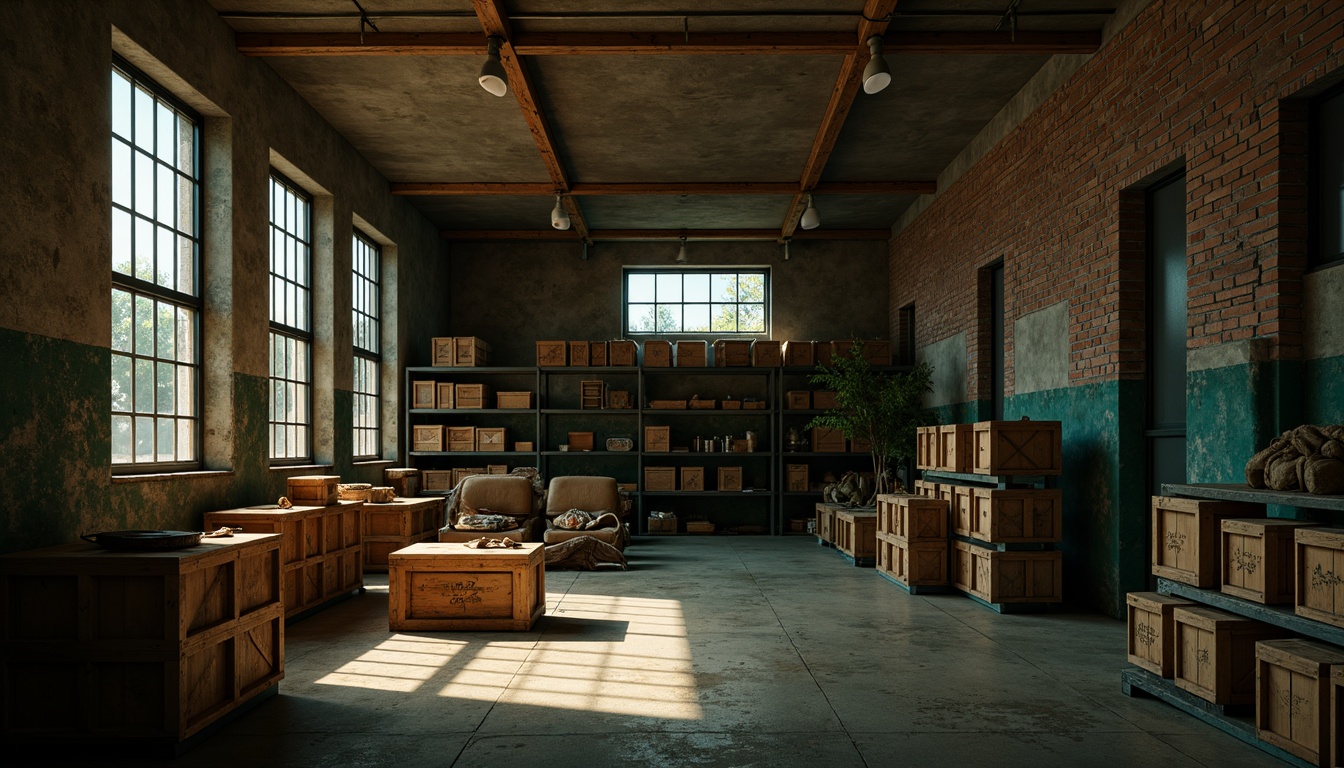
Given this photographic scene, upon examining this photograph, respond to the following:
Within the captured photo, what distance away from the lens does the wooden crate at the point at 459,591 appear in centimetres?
688

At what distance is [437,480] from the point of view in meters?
14.0

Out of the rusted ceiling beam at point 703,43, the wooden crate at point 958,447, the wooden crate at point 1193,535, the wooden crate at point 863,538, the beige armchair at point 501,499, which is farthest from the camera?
the beige armchair at point 501,499

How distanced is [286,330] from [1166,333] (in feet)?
26.8

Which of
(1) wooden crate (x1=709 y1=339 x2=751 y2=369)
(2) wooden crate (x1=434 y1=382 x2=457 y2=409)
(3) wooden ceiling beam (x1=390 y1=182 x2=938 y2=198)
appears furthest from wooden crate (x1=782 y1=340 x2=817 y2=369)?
(2) wooden crate (x1=434 y1=382 x2=457 y2=409)

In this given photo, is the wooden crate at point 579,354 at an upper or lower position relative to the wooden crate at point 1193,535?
upper

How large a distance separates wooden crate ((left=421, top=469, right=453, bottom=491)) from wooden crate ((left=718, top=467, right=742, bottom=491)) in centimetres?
410

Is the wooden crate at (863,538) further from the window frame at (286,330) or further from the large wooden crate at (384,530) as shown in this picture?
the window frame at (286,330)

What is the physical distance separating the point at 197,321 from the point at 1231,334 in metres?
7.74

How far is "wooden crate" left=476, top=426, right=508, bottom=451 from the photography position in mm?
14195

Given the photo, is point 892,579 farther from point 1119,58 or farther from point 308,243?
point 308,243

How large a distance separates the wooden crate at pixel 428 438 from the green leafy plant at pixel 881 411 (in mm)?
5566

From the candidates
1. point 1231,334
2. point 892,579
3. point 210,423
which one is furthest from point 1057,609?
point 210,423

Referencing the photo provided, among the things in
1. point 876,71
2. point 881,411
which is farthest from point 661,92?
point 881,411

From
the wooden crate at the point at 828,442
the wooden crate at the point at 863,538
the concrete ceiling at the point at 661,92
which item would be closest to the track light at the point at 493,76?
the concrete ceiling at the point at 661,92
